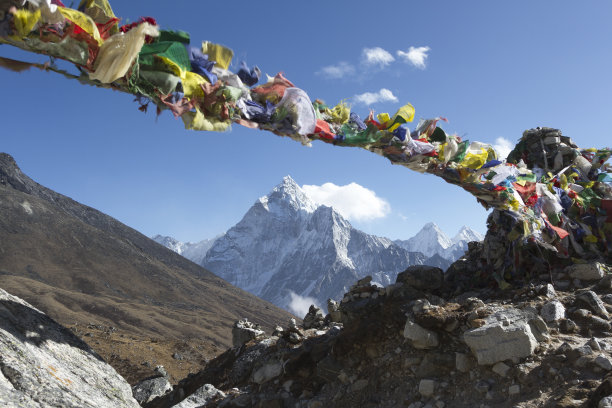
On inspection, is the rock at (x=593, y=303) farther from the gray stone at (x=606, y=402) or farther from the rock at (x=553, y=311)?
the gray stone at (x=606, y=402)

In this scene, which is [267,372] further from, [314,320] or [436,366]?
[314,320]

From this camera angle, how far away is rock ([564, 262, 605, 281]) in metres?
7.37

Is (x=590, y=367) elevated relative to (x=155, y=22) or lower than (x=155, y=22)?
lower

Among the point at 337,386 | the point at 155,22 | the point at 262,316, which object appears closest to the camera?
the point at 155,22

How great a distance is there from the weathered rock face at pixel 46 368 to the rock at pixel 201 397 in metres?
1.86

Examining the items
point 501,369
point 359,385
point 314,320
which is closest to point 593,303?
point 501,369

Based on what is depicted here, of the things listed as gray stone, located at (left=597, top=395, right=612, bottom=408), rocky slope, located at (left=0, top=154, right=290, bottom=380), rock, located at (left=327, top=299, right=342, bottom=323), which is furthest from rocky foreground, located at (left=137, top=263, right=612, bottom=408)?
rocky slope, located at (left=0, top=154, right=290, bottom=380)

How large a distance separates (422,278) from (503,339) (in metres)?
3.09

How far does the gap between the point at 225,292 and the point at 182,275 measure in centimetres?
1222

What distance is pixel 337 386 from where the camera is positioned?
244 inches

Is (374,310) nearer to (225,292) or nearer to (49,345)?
(49,345)

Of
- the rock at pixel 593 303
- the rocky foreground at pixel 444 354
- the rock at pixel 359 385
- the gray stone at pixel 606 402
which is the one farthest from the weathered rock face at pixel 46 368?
the rock at pixel 593 303

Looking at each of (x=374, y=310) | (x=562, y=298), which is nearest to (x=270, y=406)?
(x=374, y=310)

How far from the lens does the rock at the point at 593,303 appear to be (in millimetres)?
6082
